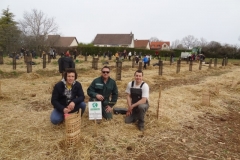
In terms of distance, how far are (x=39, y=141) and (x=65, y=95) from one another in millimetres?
1078

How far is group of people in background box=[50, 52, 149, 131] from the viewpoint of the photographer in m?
4.55

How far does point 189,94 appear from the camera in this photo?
9.14 metres

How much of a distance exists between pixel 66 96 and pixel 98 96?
71 cm

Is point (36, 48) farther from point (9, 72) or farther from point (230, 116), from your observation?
point (230, 116)

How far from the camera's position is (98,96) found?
4.84 m

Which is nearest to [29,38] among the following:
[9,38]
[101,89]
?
[9,38]

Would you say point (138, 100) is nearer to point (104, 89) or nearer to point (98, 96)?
point (104, 89)

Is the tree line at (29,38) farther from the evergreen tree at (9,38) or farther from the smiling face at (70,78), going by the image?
the smiling face at (70,78)

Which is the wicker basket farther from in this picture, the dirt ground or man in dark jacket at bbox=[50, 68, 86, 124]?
man in dark jacket at bbox=[50, 68, 86, 124]

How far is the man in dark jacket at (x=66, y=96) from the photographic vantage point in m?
4.50

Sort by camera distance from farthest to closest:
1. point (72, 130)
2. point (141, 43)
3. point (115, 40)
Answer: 1. point (141, 43)
2. point (115, 40)
3. point (72, 130)

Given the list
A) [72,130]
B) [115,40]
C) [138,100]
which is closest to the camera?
[72,130]

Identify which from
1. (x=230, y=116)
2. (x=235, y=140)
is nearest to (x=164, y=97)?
(x=230, y=116)

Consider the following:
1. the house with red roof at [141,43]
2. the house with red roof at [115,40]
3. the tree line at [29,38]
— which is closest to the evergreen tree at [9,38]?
the tree line at [29,38]
